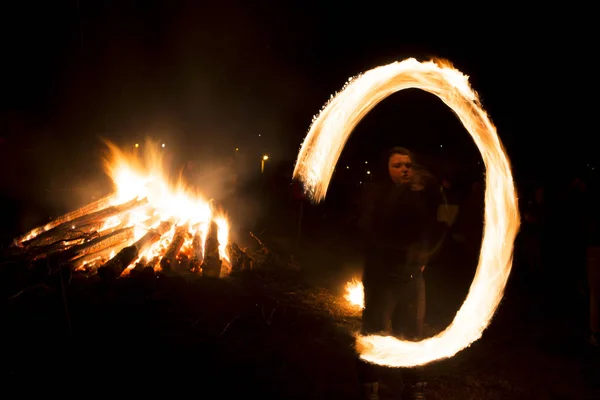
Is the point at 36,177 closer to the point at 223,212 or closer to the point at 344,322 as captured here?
the point at 223,212

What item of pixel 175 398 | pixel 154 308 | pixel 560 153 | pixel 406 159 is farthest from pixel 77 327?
pixel 560 153

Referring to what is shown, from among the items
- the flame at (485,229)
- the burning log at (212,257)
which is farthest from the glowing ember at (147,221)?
the flame at (485,229)

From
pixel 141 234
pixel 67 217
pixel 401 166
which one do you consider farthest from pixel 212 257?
pixel 401 166

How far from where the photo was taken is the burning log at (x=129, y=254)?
632 cm

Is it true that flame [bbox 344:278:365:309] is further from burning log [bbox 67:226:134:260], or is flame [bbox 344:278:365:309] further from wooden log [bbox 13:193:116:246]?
wooden log [bbox 13:193:116:246]

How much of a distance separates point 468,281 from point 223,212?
18.0 ft

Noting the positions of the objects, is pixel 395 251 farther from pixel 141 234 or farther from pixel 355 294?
pixel 141 234

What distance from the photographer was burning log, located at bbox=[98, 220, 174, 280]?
6316 mm

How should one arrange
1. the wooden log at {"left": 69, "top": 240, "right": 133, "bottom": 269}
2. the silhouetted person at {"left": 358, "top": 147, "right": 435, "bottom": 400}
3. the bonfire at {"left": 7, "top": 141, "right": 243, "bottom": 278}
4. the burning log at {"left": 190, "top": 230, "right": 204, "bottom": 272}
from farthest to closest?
the burning log at {"left": 190, "top": 230, "right": 204, "bottom": 272}, the bonfire at {"left": 7, "top": 141, "right": 243, "bottom": 278}, the wooden log at {"left": 69, "top": 240, "right": 133, "bottom": 269}, the silhouetted person at {"left": 358, "top": 147, "right": 435, "bottom": 400}

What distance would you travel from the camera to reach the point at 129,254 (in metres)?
7.29

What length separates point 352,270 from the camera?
8953mm

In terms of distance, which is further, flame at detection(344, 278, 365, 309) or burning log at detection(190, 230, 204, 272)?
burning log at detection(190, 230, 204, 272)

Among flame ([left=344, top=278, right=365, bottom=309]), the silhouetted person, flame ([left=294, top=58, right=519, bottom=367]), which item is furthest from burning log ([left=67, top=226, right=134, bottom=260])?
the silhouetted person

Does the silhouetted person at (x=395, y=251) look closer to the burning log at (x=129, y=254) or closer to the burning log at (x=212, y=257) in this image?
the burning log at (x=129, y=254)
